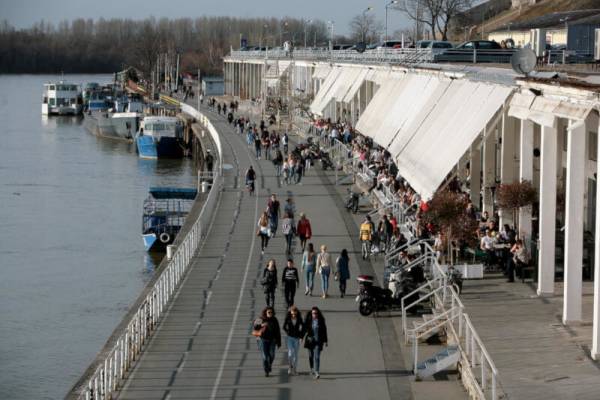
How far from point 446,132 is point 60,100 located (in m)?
99.5

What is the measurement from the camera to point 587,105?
16.0 m

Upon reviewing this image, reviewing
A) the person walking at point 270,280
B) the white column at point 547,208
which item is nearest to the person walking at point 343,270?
the person walking at point 270,280

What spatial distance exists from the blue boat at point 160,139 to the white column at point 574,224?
6040 centimetres

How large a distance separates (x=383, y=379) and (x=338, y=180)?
80.0 ft

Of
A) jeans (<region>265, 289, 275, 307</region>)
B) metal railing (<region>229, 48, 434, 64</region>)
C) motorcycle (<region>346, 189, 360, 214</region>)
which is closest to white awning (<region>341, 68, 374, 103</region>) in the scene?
metal railing (<region>229, 48, 434, 64</region>)

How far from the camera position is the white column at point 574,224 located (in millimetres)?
17109

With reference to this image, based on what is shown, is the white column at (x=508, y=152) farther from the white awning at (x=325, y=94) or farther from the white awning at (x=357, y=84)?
the white awning at (x=325, y=94)

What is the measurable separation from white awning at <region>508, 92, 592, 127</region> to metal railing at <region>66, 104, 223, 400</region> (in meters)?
6.57

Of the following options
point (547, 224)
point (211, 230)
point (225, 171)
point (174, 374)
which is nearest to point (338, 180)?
point (225, 171)

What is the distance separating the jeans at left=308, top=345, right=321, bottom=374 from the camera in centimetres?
1642

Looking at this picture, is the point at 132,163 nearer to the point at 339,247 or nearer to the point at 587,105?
the point at 339,247

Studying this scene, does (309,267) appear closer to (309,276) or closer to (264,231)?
(309,276)

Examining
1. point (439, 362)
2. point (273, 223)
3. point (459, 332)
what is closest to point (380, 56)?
point (273, 223)

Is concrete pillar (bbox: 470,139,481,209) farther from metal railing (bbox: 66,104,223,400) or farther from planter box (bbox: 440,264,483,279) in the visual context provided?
planter box (bbox: 440,264,483,279)
